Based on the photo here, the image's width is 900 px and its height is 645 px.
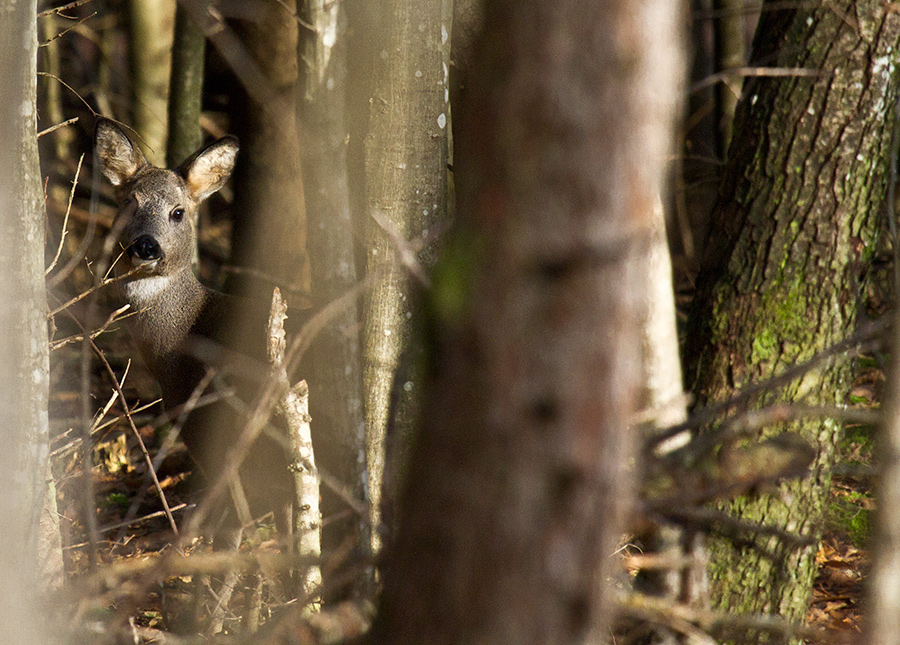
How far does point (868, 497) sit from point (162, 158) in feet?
21.4

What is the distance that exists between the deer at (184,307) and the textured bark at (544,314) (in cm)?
352

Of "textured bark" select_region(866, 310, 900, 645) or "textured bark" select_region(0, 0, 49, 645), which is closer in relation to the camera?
"textured bark" select_region(866, 310, 900, 645)

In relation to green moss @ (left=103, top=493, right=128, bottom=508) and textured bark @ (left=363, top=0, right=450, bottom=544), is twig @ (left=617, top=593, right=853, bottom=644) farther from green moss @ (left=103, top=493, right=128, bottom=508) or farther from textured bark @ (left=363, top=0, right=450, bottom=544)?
green moss @ (left=103, top=493, right=128, bottom=508)

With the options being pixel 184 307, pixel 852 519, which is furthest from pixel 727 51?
pixel 184 307

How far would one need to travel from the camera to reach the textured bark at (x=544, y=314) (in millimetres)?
1491

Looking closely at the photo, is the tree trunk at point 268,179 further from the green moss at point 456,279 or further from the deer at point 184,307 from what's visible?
the green moss at point 456,279

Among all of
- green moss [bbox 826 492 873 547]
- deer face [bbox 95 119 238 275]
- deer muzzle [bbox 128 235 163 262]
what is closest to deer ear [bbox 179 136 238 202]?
deer face [bbox 95 119 238 275]

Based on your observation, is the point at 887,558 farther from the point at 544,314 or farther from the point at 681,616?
the point at 544,314

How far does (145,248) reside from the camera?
5473 millimetres

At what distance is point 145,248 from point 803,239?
12.4 ft

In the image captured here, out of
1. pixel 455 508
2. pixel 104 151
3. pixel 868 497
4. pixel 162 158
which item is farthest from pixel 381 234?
pixel 162 158

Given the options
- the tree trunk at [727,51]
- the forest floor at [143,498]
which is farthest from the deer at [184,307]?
the tree trunk at [727,51]

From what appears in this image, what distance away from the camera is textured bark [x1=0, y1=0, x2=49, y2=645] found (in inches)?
99.3

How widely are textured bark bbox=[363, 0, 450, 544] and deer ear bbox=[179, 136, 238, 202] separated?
1.92 metres
